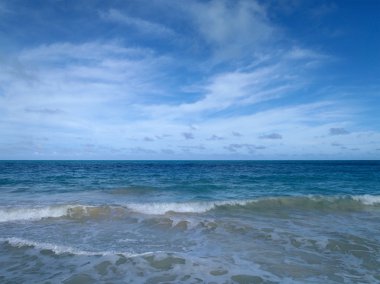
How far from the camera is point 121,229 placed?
12.2 meters

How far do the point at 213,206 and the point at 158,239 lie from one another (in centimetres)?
774

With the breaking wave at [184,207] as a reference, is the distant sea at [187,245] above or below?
below

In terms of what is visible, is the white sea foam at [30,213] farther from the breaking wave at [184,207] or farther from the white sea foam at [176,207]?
the white sea foam at [176,207]

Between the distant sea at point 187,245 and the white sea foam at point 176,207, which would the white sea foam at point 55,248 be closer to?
the distant sea at point 187,245

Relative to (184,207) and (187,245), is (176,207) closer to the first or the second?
(184,207)

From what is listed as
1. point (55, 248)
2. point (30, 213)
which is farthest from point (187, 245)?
point (30, 213)

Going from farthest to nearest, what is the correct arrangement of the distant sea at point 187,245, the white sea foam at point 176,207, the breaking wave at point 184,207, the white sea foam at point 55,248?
the white sea foam at point 176,207, the breaking wave at point 184,207, the white sea foam at point 55,248, the distant sea at point 187,245

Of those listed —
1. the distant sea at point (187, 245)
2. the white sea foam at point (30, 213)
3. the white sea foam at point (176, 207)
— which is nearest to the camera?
the distant sea at point (187, 245)

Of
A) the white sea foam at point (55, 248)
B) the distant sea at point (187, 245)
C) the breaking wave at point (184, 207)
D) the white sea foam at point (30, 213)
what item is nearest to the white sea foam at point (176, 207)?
the breaking wave at point (184, 207)

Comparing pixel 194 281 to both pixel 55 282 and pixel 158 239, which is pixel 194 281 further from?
pixel 158 239

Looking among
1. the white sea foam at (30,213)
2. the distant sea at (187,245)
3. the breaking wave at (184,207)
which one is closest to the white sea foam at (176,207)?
the breaking wave at (184,207)

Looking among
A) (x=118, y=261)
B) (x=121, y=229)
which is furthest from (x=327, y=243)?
(x=121, y=229)

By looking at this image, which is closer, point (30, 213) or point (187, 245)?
point (187, 245)

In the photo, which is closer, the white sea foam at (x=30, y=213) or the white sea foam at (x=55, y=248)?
the white sea foam at (x=55, y=248)
